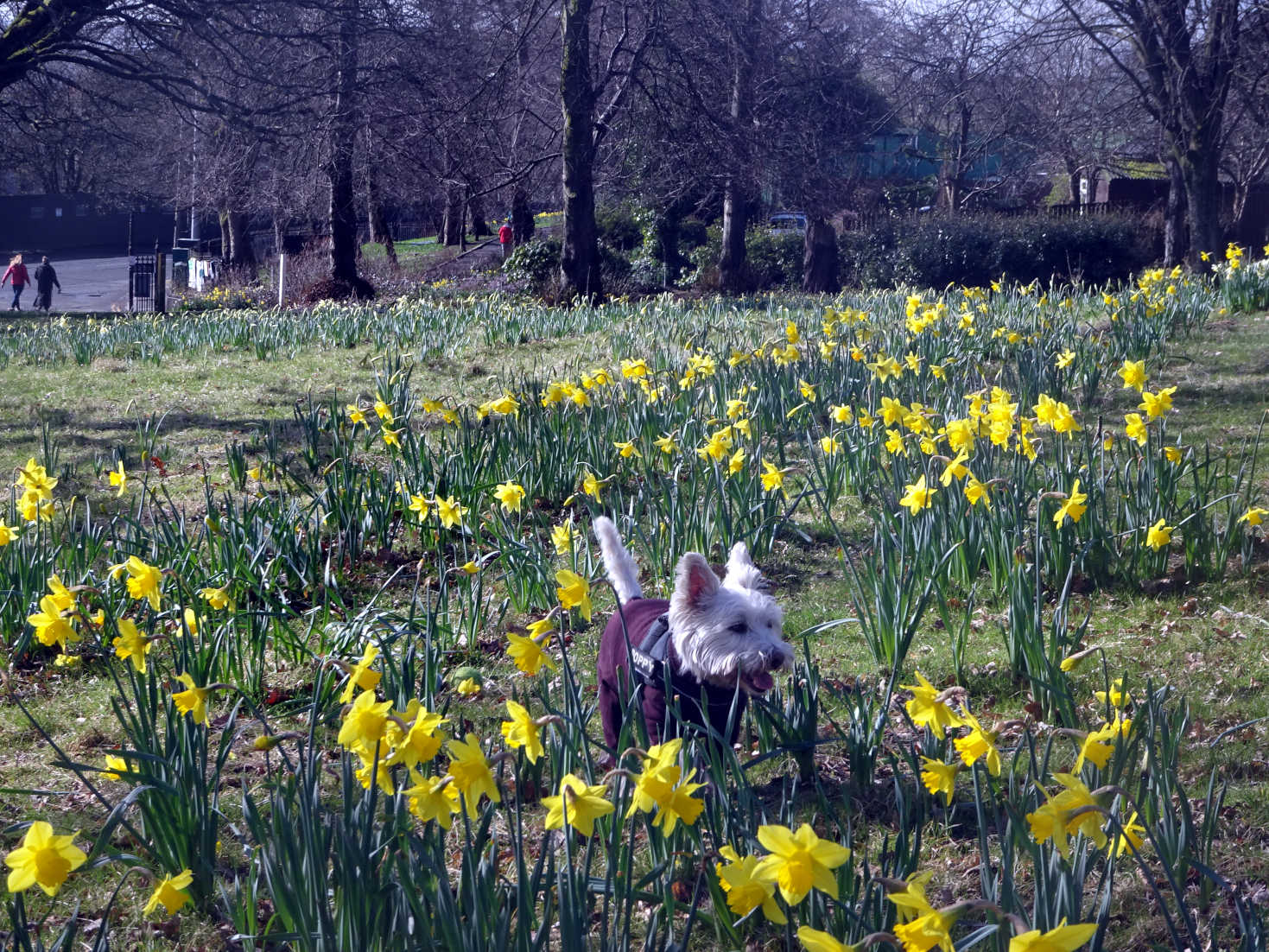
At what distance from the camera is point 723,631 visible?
2.69m

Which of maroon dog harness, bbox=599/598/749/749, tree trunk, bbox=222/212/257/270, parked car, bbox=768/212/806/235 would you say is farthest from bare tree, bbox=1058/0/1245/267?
tree trunk, bbox=222/212/257/270

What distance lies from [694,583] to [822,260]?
801 inches

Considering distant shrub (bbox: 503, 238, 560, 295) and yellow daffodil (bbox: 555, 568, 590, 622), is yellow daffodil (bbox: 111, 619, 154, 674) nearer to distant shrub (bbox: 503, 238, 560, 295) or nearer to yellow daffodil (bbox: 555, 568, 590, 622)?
yellow daffodil (bbox: 555, 568, 590, 622)

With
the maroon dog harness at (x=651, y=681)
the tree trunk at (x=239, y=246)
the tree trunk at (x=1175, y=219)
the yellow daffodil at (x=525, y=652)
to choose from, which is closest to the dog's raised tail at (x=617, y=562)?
the maroon dog harness at (x=651, y=681)

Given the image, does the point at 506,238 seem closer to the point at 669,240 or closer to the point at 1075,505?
the point at 669,240

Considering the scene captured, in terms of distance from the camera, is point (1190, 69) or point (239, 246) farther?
point (239, 246)

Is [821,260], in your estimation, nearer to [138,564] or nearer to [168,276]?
[168,276]

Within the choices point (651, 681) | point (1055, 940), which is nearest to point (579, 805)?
point (1055, 940)

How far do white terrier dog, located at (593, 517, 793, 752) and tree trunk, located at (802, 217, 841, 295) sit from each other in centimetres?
1982

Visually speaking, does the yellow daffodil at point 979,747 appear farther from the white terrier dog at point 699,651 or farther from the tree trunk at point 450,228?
the tree trunk at point 450,228

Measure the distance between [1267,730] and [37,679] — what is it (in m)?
3.77

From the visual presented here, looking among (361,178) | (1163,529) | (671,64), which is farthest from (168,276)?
(1163,529)

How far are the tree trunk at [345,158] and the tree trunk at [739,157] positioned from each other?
599 cm

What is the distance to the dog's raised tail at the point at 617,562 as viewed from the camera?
9.87 ft
